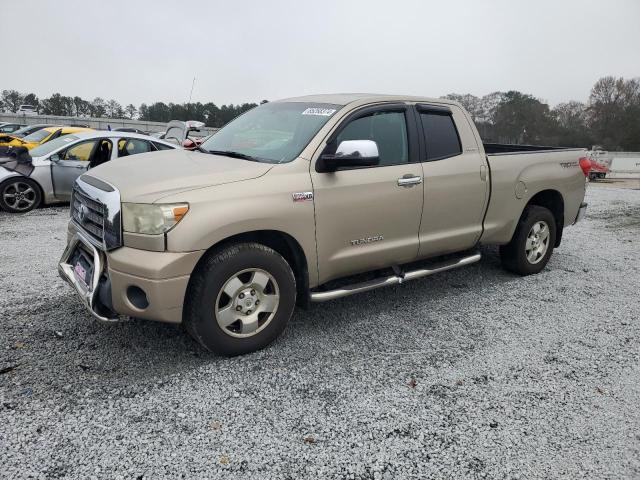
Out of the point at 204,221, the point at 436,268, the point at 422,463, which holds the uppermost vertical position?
the point at 204,221

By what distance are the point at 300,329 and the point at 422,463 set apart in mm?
1687

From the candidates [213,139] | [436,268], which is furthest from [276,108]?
[436,268]

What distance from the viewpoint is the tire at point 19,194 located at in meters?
8.33

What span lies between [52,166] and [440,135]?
7346 millimetres

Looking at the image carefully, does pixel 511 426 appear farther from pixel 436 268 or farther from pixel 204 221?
pixel 204 221

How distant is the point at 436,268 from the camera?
4.30 m

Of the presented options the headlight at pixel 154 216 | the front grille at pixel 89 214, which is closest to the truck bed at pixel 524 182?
the headlight at pixel 154 216

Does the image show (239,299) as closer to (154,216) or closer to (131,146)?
(154,216)

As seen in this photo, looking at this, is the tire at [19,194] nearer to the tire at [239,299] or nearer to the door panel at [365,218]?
the tire at [239,299]

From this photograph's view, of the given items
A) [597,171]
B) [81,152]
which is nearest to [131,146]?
[81,152]

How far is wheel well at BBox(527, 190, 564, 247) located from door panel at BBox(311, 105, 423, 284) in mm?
2111

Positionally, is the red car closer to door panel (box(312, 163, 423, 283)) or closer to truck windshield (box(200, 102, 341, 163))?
door panel (box(312, 163, 423, 283))

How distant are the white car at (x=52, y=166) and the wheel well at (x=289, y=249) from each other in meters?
6.47

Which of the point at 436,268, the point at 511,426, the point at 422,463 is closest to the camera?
the point at 422,463
